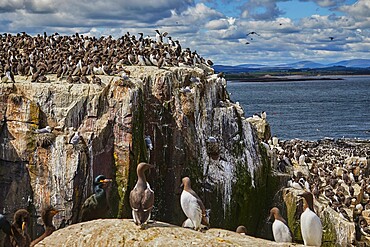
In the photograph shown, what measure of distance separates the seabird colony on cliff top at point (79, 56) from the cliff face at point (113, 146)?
2.22 ft

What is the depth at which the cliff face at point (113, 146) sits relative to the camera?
65.9ft

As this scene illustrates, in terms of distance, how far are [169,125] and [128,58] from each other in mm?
4285

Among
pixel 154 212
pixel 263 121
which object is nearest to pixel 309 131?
pixel 263 121

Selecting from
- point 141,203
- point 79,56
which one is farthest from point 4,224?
point 79,56

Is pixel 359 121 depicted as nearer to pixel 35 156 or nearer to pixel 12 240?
pixel 35 156

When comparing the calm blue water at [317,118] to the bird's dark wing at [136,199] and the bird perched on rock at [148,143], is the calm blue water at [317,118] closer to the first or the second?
the bird perched on rock at [148,143]

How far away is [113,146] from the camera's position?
2053 centimetres

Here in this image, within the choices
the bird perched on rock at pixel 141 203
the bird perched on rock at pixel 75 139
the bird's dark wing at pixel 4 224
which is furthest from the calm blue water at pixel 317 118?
the bird's dark wing at pixel 4 224

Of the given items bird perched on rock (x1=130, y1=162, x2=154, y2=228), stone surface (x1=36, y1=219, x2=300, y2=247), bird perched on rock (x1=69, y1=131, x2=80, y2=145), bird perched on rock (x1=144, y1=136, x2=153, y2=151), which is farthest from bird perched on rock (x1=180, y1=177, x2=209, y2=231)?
bird perched on rock (x1=144, y1=136, x2=153, y2=151)

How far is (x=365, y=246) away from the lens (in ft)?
74.8

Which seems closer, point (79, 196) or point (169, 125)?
point (79, 196)

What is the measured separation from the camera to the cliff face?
20.1m

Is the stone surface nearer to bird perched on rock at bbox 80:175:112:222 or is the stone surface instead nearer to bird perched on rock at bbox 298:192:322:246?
A: bird perched on rock at bbox 298:192:322:246

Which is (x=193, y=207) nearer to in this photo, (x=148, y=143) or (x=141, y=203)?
(x=141, y=203)
